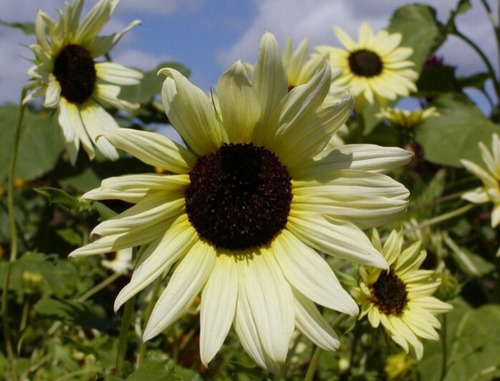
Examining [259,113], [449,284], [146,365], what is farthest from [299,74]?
[146,365]

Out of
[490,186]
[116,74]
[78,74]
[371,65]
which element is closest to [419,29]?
[371,65]

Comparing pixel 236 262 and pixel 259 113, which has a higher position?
pixel 259 113

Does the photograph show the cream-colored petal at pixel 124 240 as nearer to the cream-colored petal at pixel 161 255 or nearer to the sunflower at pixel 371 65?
the cream-colored petal at pixel 161 255

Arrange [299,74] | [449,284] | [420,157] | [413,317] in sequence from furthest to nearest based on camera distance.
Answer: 1. [420,157]
2. [299,74]
3. [449,284]
4. [413,317]

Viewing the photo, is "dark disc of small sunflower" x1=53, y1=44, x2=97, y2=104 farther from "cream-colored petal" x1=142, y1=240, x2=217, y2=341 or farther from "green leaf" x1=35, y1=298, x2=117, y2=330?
"cream-colored petal" x1=142, y1=240, x2=217, y2=341

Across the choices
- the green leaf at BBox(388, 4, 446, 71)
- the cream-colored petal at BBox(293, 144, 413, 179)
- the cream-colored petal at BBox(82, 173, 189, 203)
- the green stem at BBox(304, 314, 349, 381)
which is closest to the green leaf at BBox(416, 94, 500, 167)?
the green leaf at BBox(388, 4, 446, 71)

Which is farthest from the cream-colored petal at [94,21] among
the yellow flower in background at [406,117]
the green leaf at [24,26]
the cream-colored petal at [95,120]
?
the yellow flower in background at [406,117]

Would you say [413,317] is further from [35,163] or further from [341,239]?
[35,163]
